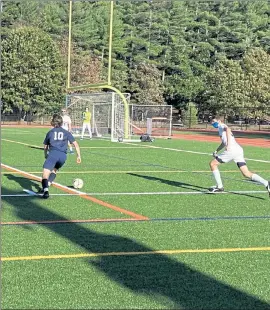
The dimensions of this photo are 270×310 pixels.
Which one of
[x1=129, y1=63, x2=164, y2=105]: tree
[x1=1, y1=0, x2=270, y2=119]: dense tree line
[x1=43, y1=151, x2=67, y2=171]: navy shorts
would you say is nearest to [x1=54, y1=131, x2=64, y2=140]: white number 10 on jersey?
[x1=43, y1=151, x2=67, y2=171]: navy shorts

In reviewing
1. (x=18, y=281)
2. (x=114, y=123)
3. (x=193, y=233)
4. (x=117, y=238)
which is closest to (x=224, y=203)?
(x=193, y=233)

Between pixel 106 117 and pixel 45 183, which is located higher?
pixel 106 117

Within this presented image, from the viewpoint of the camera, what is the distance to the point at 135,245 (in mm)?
7660

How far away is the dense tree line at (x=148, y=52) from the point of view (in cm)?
6669

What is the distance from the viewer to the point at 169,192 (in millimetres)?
12805

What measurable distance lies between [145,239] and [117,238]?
0.35m

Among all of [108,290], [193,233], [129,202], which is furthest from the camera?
[129,202]

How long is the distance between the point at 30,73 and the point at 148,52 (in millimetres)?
21257

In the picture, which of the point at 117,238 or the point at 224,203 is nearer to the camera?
the point at 117,238

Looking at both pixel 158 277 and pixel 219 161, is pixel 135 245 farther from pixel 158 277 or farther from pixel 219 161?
pixel 219 161

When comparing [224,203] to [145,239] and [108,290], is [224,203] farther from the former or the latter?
[108,290]

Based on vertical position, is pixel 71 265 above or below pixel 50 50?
below

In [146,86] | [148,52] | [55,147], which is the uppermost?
[148,52]

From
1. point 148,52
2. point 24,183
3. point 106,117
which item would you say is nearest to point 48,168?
Result: point 24,183
